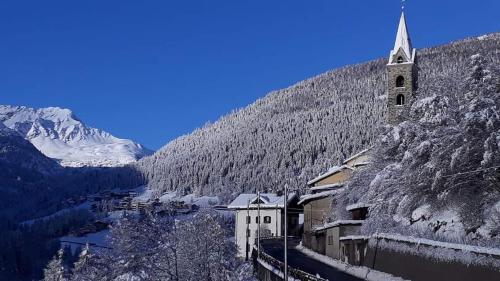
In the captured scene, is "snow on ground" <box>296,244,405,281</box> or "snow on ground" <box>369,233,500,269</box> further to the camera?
"snow on ground" <box>296,244,405,281</box>

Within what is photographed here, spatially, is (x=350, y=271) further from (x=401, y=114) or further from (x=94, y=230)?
(x=94, y=230)

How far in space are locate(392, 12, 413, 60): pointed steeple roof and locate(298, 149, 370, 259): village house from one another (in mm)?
11907

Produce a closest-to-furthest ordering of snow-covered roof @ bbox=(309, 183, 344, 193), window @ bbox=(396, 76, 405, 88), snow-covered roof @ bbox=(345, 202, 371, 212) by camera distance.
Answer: snow-covered roof @ bbox=(345, 202, 371, 212) → snow-covered roof @ bbox=(309, 183, 344, 193) → window @ bbox=(396, 76, 405, 88)

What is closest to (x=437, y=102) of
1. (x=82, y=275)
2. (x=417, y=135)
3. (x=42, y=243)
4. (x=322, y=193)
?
(x=417, y=135)

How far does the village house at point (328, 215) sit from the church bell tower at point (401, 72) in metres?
6.56

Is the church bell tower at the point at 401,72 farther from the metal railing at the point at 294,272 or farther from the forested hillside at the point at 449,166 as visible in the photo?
the metal railing at the point at 294,272

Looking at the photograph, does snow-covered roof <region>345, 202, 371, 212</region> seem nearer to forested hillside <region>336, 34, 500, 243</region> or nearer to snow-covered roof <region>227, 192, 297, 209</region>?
forested hillside <region>336, 34, 500, 243</region>

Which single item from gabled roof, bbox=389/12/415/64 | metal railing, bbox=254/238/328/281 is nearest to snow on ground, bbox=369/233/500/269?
metal railing, bbox=254/238/328/281

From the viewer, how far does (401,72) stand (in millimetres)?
72562

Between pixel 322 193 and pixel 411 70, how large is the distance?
55.2 feet

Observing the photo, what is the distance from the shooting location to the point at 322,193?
6869 centimetres

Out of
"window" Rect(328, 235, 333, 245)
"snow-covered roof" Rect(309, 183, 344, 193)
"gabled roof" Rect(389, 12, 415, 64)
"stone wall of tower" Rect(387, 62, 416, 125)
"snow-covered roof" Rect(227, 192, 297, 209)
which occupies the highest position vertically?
"gabled roof" Rect(389, 12, 415, 64)

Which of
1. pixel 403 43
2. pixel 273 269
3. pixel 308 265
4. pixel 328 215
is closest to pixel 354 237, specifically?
pixel 308 265

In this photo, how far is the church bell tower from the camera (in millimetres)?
70675
